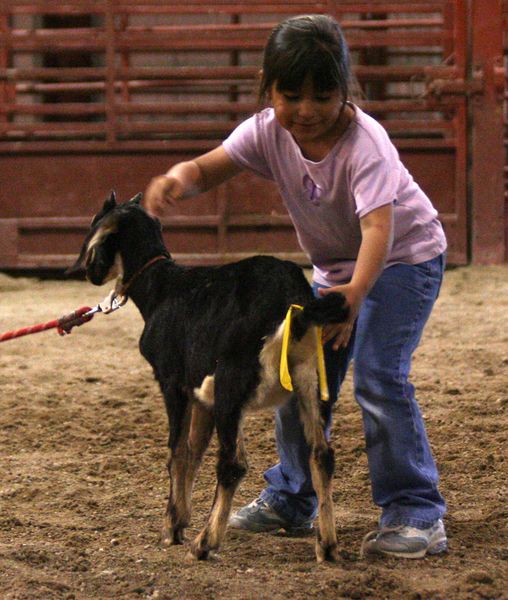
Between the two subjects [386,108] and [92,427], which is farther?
[386,108]

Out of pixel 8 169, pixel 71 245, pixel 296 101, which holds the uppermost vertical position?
pixel 296 101

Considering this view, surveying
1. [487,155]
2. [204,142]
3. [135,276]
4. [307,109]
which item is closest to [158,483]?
[135,276]

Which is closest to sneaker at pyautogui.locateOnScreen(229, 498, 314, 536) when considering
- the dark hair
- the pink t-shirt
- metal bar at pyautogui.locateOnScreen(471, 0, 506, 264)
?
the pink t-shirt

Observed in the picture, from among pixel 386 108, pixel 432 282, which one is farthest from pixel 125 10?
pixel 432 282

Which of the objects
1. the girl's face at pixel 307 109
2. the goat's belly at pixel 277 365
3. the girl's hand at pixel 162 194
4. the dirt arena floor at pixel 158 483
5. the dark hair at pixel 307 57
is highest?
the dark hair at pixel 307 57

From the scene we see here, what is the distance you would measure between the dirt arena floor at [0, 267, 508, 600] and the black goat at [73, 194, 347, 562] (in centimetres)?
20

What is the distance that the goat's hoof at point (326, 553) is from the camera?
3.26 m

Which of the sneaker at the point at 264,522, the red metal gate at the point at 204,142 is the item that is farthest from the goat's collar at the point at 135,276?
the red metal gate at the point at 204,142

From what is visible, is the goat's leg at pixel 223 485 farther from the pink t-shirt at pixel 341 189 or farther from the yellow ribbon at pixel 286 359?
the pink t-shirt at pixel 341 189

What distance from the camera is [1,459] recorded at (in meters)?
4.60

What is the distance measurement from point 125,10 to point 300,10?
4.61ft

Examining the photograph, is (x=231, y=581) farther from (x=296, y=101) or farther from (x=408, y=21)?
(x=408, y=21)

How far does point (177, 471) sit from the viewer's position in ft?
11.5

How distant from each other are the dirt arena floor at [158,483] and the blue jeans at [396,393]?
17 centimetres
